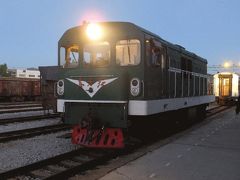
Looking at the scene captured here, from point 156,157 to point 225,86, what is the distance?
29071 mm

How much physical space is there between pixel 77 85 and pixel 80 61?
711mm

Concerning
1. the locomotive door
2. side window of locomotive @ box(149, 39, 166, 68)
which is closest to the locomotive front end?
side window of locomotive @ box(149, 39, 166, 68)

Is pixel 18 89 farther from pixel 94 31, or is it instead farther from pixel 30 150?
pixel 94 31

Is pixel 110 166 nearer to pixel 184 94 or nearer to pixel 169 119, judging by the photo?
pixel 169 119

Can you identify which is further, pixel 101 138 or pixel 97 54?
pixel 97 54

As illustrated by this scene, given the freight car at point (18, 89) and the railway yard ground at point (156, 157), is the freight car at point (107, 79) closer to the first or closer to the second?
the railway yard ground at point (156, 157)

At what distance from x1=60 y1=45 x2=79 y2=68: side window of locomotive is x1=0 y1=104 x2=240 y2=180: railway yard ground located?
2222 mm

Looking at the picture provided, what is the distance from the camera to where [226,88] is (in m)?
36.0

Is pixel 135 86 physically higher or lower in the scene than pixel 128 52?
lower

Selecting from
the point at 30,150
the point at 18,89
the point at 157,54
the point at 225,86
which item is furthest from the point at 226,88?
the point at 30,150

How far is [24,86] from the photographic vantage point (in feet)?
132

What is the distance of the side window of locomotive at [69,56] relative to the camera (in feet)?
33.8

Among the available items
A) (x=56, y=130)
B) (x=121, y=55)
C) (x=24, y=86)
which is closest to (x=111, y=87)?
(x=121, y=55)

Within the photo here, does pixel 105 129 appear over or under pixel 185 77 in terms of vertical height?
under
